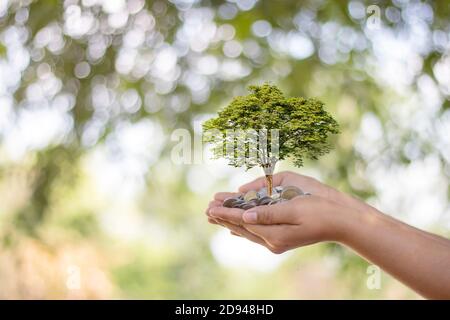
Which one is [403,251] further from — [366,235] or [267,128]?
[267,128]

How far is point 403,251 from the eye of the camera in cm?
66

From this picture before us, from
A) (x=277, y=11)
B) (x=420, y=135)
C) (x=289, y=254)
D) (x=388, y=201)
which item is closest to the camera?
(x=277, y=11)

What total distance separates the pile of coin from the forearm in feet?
0.29

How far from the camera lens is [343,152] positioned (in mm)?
1358

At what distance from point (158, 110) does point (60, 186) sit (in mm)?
305

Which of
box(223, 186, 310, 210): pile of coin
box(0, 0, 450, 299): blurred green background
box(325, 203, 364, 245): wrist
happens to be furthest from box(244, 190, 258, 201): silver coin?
box(0, 0, 450, 299): blurred green background

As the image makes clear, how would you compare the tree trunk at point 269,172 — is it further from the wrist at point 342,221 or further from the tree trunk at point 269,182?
the wrist at point 342,221

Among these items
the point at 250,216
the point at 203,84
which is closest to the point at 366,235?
the point at 250,216

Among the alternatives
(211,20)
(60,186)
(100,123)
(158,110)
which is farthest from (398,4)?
(60,186)

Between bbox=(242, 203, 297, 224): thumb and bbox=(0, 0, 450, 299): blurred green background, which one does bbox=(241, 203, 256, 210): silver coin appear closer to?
bbox=(242, 203, 297, 224): thumb

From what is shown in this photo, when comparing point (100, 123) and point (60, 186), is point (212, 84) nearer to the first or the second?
point (100, 123)

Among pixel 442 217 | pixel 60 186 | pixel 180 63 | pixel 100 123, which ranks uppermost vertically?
pixel 180 63

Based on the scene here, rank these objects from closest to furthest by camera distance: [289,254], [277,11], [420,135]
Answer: [277,11] → [420,135] → [289,254]

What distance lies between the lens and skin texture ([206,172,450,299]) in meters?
0.65
